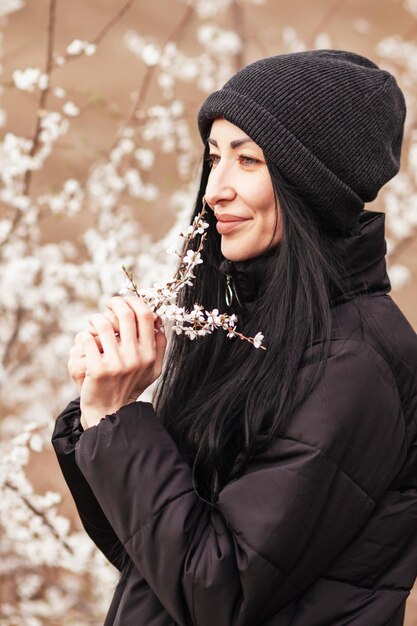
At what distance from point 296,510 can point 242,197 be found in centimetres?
59

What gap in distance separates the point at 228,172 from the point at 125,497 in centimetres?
62

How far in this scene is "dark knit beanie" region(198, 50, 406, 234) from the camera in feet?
5.13

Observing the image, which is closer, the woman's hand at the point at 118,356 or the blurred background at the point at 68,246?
the woman's hand at the point at 118,356

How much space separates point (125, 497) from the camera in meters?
1.40

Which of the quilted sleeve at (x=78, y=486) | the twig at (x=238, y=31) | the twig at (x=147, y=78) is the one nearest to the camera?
the quilted sleeve at (x=78, y=486)

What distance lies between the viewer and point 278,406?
1438 millimetres

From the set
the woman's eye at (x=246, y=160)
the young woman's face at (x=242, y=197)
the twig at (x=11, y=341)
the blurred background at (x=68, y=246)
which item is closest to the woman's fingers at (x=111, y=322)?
the young woman's face at (x=242, y=197)

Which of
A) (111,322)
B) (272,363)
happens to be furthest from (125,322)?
(272,363)

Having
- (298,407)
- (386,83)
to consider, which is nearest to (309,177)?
(386,83)

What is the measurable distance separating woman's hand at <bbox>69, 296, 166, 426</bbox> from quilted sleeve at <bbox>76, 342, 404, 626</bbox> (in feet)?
0.25

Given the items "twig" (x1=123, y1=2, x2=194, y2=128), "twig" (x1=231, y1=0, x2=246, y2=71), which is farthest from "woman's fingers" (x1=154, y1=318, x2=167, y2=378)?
"twig" (x1=231, y1=0, x2=246, y2=71)

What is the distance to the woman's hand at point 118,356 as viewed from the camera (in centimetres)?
148

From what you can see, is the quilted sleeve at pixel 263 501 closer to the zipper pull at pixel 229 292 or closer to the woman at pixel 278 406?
the woman at pixel 278 406

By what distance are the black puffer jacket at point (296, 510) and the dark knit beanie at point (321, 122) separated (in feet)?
0.72
